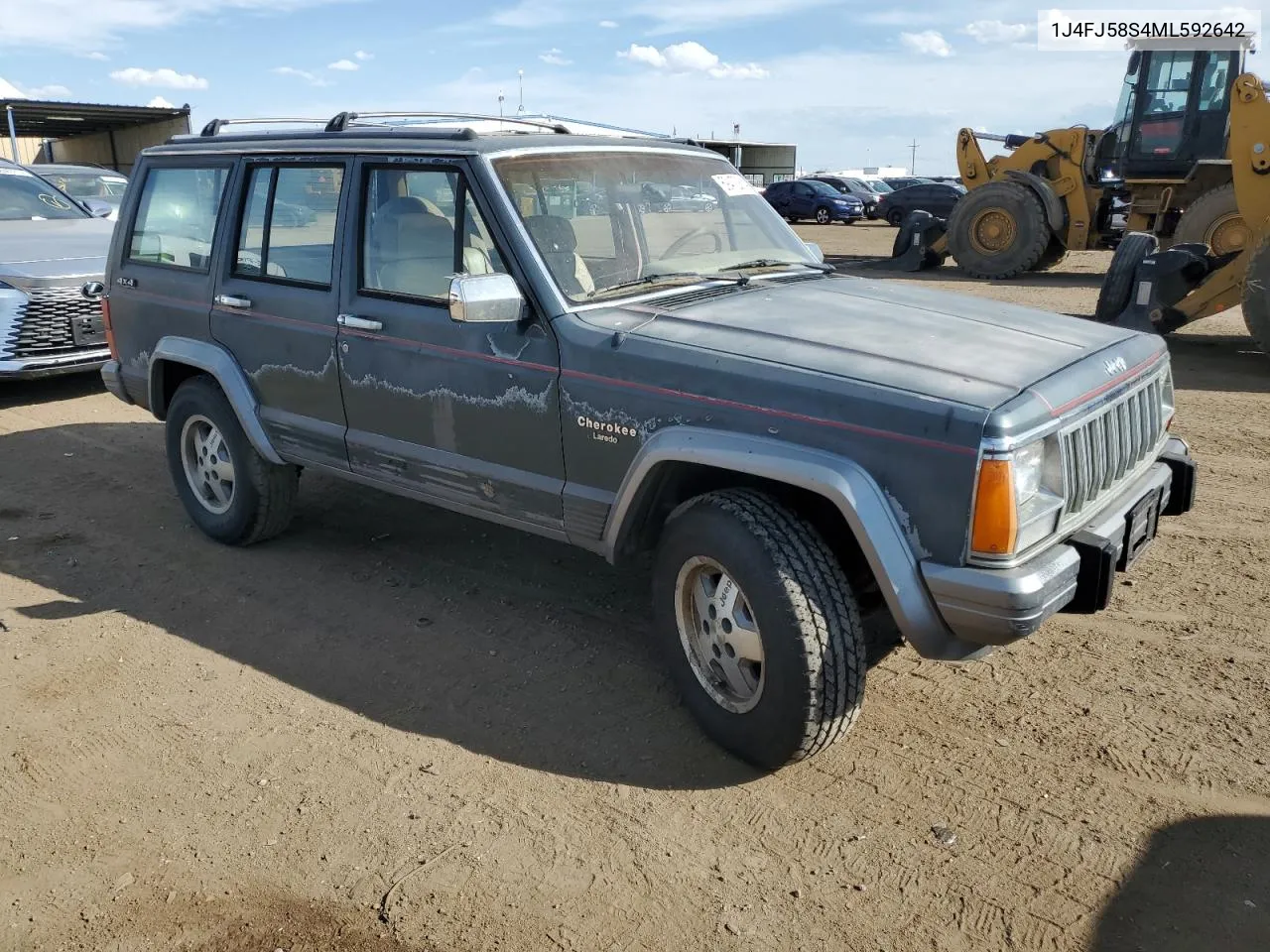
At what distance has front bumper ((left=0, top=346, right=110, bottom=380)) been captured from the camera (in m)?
8.27

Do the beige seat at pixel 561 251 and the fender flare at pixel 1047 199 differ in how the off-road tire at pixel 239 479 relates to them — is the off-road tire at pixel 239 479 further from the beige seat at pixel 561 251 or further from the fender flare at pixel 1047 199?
the fender flare at pixel 1047 199

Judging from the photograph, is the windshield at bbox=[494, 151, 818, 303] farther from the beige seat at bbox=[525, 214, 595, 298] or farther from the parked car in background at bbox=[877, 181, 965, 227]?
the parked car in background at bbox=[877, 181, 965, 227]

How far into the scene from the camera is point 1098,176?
1625 centimetres

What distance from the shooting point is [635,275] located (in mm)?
4105

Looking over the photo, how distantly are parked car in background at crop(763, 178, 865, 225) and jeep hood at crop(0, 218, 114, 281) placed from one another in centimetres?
2587

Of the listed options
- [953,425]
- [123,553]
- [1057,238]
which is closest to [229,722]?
[123,553]

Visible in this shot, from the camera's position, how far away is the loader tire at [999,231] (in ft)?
52.5

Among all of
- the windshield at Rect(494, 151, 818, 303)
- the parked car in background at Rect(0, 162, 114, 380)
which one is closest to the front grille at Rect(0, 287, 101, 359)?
the parked car in background at Rect(0, 162, 114, 380)

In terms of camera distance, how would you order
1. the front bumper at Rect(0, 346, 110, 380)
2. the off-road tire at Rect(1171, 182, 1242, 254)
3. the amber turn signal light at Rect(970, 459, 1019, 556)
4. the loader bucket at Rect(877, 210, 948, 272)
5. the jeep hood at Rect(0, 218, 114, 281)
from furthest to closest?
the loader bucket at Rect(877, 210, 948, 272) → the off-road tire at Rect(1171, 182, 1242, 254) → the jeep hood at Rect(0, 218, 114, 281) → the front bumper at Rect(0, 346, 110, 380) → the amber turn signal light at Rect(970, 459, 1019, 556)

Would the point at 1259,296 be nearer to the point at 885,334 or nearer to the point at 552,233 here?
the point at 885,334

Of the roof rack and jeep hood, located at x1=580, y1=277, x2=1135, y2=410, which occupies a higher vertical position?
the roof rack

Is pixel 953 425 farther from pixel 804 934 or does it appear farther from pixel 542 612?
pixel 542 612

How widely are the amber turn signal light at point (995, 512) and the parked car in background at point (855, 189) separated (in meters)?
33.2

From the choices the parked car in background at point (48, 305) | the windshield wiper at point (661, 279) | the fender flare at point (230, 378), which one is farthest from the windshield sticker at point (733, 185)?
the parked car in background at point (48, 305)
